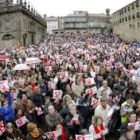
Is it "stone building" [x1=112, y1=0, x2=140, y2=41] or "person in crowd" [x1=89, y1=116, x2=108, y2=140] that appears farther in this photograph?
"stone building" [x1=112, y1=0, x2=140, y2=41]

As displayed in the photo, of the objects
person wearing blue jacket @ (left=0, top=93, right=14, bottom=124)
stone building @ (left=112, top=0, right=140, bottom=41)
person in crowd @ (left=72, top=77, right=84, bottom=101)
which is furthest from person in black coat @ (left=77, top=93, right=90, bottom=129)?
stone building @ (left=112, top=0, right=140, bottom=41)

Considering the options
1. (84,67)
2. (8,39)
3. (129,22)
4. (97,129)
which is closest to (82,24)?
(129,22)

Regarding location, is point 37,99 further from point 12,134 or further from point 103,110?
point 12,134

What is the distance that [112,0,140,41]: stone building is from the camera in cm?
5318

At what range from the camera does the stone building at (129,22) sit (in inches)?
2094

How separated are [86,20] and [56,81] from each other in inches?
4009

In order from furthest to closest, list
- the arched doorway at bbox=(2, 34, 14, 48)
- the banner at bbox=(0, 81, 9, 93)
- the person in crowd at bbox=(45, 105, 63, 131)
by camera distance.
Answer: the arched doorway at bbox=(2, 34, 14, 48), the banner at bbox=(0, 81, 9, 93), the person in crowd at bbox=(45, 105, 63, 131)

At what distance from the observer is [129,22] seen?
59.4m

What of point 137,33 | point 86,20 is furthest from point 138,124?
point 86,20

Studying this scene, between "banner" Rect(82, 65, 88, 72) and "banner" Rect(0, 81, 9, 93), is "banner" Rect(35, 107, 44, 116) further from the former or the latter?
"banner" Rect(82, 65, 88, 72)

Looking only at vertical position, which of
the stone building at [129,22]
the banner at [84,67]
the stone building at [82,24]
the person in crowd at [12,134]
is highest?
the stone building at [82,24]

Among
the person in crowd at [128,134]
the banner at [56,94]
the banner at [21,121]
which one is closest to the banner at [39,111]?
the banner at [56,94]

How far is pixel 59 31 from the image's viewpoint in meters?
115

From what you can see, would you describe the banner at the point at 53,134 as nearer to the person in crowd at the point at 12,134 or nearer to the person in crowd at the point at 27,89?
the person in crowd at the point at 12,134
